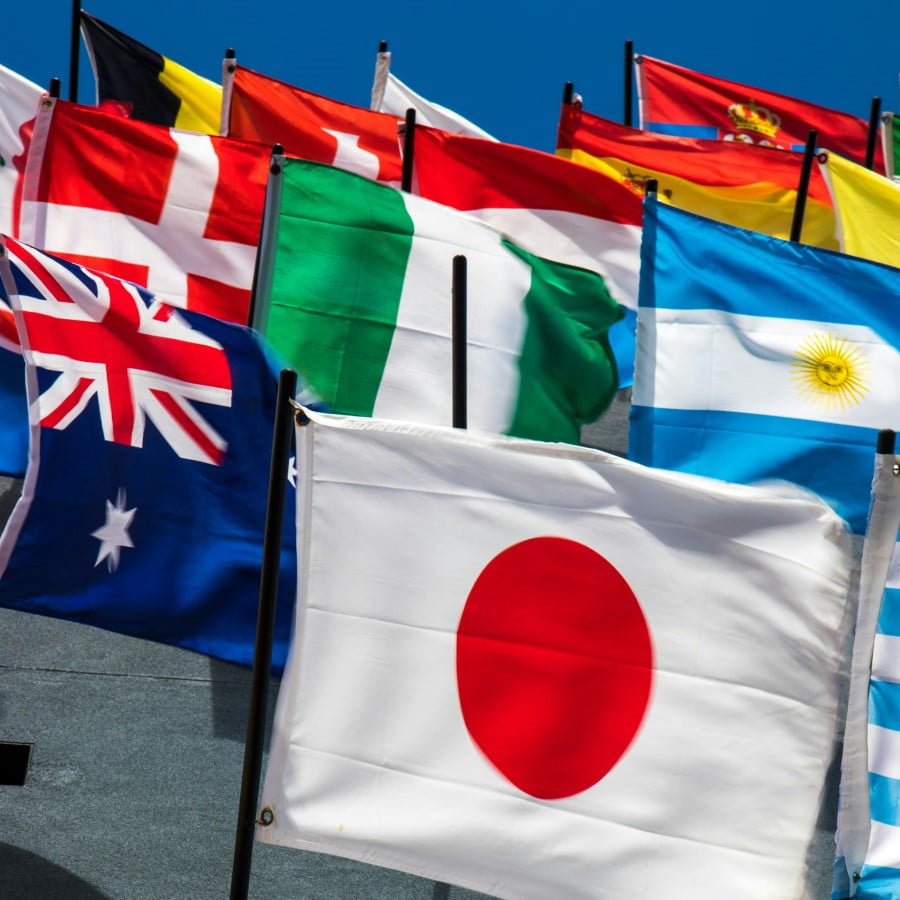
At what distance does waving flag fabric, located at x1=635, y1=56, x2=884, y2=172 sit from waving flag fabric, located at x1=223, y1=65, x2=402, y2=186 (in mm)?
3547

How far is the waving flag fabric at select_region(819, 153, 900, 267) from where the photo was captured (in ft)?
32.9

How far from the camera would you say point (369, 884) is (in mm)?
6117

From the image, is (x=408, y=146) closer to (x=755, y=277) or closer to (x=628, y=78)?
(x=755, y=277)

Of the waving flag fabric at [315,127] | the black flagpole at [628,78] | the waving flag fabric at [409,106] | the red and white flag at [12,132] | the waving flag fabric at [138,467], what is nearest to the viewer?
the waving flag fabric at [138,467]

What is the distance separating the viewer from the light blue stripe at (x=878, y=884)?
483 centimetres

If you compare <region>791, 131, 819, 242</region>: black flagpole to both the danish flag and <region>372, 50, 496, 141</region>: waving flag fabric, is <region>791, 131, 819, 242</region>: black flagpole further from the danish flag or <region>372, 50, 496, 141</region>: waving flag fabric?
the danish flag

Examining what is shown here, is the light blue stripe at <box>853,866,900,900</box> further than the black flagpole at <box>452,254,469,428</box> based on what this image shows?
No

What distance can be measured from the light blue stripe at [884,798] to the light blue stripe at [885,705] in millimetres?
176

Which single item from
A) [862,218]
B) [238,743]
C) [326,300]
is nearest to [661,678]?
[238,743]

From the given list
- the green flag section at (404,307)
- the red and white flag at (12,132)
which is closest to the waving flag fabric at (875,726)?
the green flag section at (404,307)

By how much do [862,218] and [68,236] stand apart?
489 cm

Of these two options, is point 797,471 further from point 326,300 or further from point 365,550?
point 365,550

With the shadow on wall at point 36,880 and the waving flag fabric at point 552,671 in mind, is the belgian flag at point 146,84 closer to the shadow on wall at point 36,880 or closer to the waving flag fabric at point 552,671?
the shadow on wall at point 36,880

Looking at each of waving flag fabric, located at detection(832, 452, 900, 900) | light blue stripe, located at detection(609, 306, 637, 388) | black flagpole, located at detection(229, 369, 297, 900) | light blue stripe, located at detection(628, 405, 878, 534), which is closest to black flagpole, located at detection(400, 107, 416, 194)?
light blue stripe, located at detection(609, 306, 637, 388)
